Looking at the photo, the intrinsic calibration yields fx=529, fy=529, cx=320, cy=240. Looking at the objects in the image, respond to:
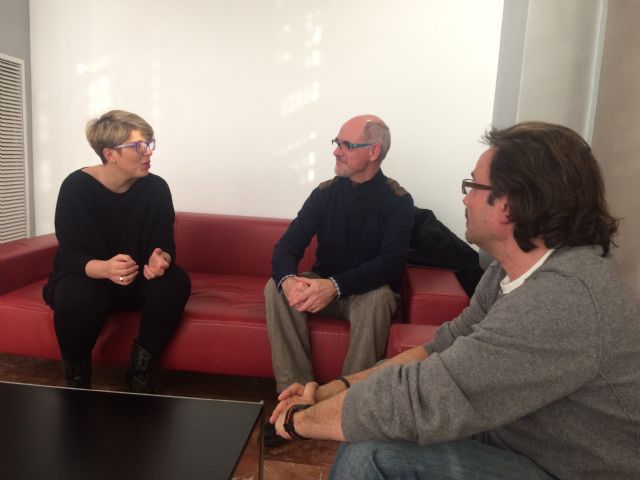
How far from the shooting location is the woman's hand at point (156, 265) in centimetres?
229

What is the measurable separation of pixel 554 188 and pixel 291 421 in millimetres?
761

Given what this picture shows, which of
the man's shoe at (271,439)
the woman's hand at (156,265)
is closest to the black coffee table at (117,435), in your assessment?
the man's shoe at (271,439)

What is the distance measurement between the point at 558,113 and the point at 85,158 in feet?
9.38

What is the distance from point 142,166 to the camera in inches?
93.4

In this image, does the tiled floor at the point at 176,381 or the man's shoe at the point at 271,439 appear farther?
the tiled floor at the point at 176,381

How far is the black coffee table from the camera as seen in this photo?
1193mm

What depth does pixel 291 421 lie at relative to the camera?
4.00ft

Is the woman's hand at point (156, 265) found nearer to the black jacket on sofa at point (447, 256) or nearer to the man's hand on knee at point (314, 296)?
the man's hand on knee at point (314, 296)

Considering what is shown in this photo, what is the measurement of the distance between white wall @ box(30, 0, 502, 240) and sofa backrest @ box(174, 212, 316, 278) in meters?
0.36

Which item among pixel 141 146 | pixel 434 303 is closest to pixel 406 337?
pixel 434 303

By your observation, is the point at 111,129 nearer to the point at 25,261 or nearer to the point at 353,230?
the point at 25,261

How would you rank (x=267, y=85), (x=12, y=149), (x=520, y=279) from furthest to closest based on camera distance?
(x=12, y=149), (x=267, y=85), (x=520, y=279)

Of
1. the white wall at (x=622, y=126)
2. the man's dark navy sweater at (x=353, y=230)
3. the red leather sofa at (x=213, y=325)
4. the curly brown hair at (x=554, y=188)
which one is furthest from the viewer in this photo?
the man's dark navy sweater at (x=353, y=230)

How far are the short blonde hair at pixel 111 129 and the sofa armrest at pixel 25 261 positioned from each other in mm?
696
